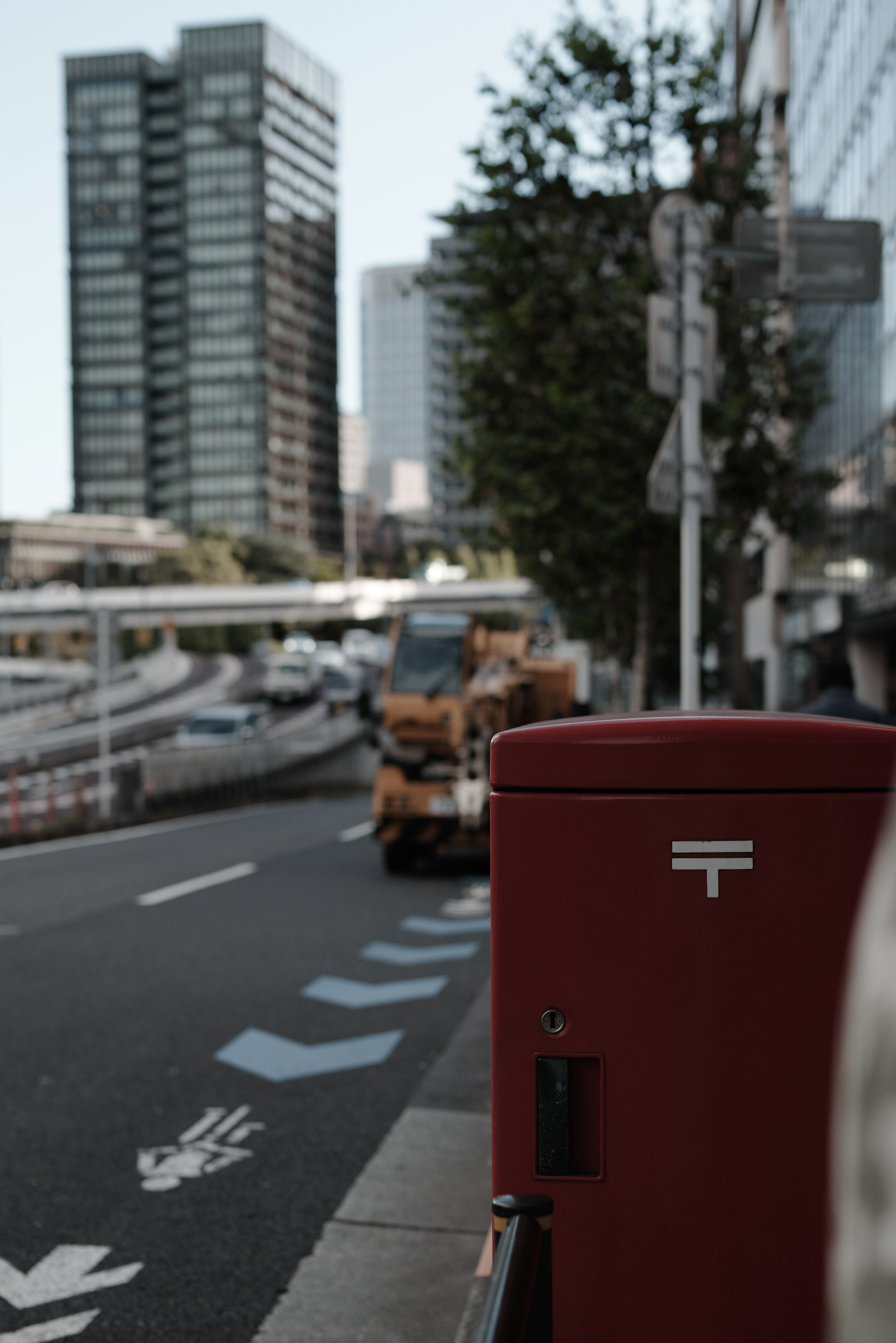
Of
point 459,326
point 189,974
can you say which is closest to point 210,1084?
point 189,974

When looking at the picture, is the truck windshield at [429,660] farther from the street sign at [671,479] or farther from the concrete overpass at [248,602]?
the concrete overpass at [248,602]

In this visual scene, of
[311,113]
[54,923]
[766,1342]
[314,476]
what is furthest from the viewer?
[311,113]

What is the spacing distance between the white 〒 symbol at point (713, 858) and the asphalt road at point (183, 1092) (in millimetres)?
2224

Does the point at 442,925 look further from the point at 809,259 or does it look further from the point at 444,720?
the point at 809,259

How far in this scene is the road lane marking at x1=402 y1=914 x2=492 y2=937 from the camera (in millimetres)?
10625

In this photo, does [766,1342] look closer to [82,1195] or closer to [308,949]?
[82,1195]

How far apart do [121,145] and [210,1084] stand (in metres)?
177

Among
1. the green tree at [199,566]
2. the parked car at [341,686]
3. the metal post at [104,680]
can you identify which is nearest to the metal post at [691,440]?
the metal post at [104,680]

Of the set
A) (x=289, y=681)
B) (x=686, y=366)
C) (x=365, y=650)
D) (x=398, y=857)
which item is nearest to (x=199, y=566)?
(x=365, y=650)

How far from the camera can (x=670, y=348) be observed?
7.55 meters

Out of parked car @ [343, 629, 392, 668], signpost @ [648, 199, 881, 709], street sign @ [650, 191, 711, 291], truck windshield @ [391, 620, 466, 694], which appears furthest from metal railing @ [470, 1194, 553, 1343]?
parked car @ [343, 629, 392, 668]

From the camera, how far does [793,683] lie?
42812 millimetres

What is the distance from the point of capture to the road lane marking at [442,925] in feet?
34.9

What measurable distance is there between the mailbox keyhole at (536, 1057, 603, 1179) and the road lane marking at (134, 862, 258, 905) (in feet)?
32.9
